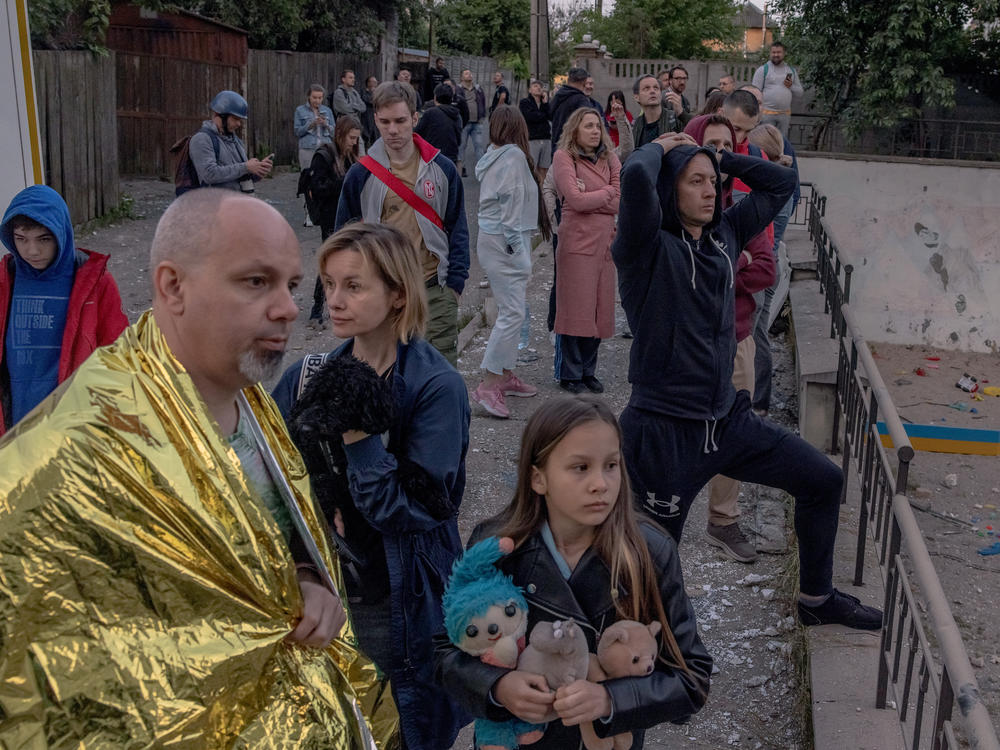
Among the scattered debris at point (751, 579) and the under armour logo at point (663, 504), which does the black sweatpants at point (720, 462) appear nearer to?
the under armour logo at point (663, 504)

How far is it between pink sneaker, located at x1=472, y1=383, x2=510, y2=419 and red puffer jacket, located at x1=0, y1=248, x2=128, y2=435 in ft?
10.8

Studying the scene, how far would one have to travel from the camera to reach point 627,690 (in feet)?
8.10

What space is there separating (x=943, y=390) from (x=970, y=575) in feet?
18.0

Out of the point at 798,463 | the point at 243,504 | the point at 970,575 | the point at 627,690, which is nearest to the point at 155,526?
the point at 243,504

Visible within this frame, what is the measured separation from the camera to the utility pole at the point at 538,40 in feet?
90.4

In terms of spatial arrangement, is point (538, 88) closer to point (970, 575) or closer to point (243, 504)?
point (970, 575)

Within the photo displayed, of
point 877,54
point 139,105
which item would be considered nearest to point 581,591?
point 877,54

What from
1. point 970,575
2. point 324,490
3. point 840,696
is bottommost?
point 970,575

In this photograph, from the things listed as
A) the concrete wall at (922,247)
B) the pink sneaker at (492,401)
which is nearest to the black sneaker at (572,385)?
the pink sneaker at (492,401)

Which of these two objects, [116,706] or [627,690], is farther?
[627,690]

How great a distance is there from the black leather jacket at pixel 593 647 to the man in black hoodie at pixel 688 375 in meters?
1.23

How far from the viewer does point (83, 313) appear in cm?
438

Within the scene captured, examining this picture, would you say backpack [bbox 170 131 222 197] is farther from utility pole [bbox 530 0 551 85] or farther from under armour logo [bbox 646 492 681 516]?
utility pole [bbox 530 0 551 85]

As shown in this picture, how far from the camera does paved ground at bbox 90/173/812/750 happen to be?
4.13 m
